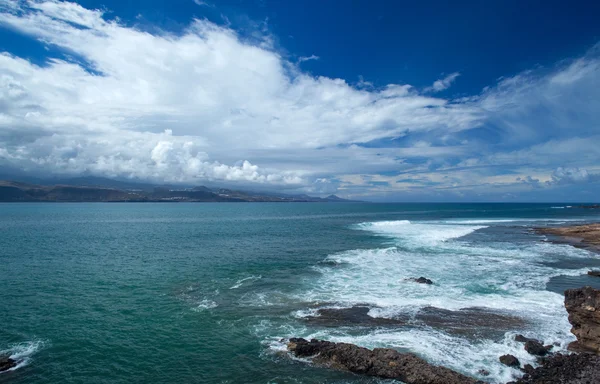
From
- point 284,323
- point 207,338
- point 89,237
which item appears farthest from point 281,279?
point 89,237

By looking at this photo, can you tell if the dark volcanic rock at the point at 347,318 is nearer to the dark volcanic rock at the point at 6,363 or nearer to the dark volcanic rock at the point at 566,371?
the dark volcanic rock at the point at 566,371

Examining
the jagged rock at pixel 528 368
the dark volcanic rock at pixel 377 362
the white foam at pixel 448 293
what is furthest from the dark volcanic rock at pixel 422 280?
the dark volcanic rock at pixel 377 362

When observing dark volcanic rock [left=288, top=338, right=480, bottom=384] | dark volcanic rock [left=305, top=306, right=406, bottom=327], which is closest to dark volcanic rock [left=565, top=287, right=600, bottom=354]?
dark volcanic rock [left=288, top=338, right=480, bottom=384]

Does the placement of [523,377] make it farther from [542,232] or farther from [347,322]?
[542,232]

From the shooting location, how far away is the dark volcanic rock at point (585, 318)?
17.6 meters

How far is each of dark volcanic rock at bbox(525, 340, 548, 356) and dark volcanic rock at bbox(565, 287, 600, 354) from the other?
5.22 ft

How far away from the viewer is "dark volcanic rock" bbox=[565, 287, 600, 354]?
57.8 feet

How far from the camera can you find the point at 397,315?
2327cm

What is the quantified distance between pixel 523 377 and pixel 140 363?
19.0m

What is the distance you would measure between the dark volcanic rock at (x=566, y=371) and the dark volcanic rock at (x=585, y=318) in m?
1.54

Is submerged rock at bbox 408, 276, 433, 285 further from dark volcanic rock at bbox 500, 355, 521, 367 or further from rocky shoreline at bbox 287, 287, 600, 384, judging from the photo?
dark volcanic rock at bbox 500, 355, 521, 367

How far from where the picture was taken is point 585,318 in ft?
59.4

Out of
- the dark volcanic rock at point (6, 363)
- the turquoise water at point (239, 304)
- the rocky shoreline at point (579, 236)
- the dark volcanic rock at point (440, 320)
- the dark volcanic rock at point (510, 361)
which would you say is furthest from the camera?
the rocky shoreline at point (579, 236)

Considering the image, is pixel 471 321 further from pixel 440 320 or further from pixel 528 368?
pixel 528 368
